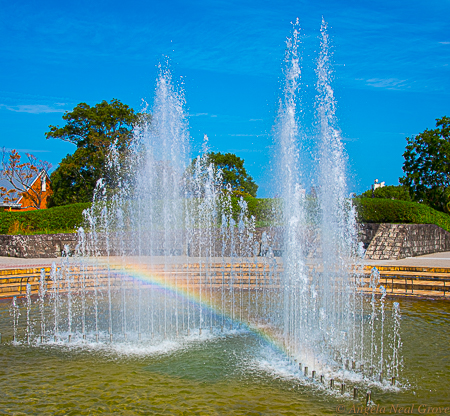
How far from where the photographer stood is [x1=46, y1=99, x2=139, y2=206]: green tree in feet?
85.4

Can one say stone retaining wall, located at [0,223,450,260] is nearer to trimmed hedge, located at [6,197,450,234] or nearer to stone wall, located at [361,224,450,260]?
stone wall, located at [361,224,450,260]

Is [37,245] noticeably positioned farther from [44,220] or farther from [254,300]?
[254,300]

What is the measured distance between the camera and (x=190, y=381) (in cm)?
Result: 481

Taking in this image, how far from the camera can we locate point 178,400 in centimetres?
433

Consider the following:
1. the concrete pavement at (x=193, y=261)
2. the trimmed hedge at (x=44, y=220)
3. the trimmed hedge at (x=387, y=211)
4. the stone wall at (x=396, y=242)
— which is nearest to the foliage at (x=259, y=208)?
the trimmed hedge at (x=387, y=211)

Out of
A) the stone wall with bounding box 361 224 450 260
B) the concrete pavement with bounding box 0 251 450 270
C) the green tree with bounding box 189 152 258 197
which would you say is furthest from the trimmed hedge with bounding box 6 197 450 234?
the green tree with bounding box 189 152 258 197

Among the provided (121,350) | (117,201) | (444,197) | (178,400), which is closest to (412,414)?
(178,400)

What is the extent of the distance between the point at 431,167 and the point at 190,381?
91.0ft

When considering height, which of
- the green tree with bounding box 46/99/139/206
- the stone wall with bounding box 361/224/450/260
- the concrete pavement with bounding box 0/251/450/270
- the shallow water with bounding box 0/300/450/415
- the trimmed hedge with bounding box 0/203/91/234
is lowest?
the shallow water with bounding box 0/300/450/415

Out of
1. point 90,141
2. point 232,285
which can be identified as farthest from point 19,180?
point 232,285

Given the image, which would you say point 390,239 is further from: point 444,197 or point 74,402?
point 444,197

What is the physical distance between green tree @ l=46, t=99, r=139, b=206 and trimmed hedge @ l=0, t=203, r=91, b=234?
10189mm

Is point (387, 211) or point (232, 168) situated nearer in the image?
point (387, 211)

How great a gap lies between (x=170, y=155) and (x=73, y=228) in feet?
25.3
